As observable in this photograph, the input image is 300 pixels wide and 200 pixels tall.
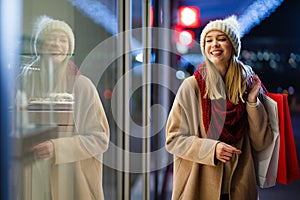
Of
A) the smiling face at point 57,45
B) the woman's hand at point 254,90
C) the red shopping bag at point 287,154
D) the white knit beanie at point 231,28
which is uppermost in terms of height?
the white knit beanie at point 231,28

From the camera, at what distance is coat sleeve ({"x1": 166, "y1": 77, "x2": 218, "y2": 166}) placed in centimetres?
138

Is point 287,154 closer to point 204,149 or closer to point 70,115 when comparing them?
point 204,149

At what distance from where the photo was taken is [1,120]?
0.70m

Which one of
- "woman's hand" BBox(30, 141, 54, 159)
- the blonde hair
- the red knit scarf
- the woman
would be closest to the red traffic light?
the woman

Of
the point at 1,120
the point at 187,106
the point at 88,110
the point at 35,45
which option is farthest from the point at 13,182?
the point at 187,106

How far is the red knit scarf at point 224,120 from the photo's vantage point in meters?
1.36

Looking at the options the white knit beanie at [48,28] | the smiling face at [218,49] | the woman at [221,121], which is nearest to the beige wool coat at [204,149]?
the woman at [221,121]

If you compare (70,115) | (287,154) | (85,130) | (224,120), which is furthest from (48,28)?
(287,154)

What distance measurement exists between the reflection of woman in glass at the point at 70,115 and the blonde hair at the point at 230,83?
41 centimetres

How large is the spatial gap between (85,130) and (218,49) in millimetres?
529

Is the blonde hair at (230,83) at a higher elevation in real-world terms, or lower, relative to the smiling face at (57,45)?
lower

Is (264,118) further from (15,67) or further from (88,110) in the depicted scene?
(15,67)

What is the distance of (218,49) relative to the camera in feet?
4.45

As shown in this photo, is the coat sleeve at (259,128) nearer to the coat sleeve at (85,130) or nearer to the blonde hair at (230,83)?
the blonde hair at (230,83)
